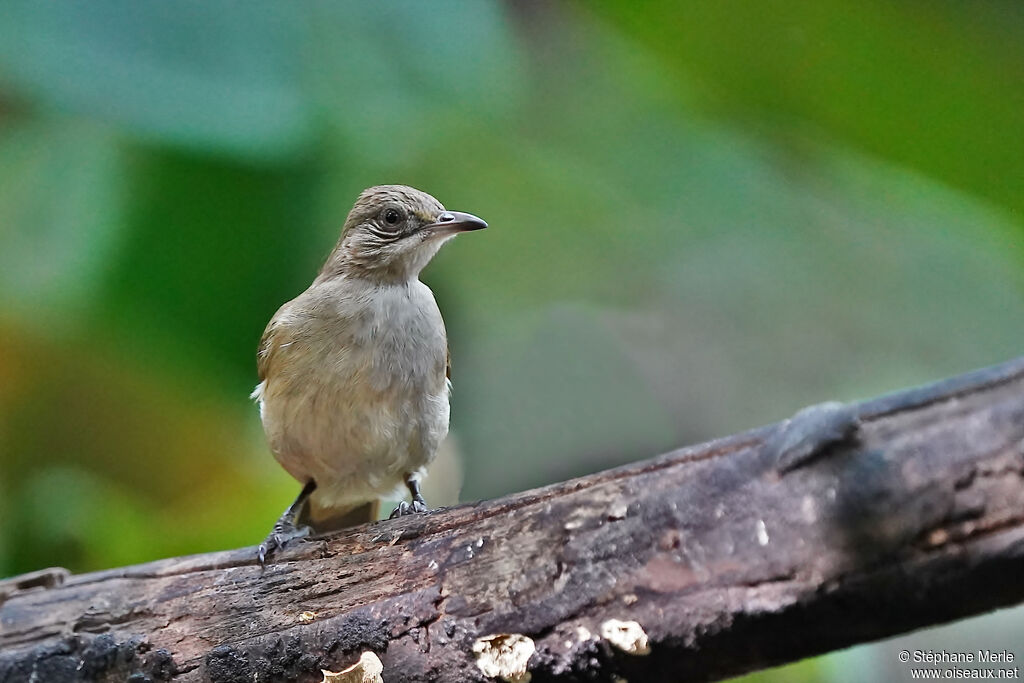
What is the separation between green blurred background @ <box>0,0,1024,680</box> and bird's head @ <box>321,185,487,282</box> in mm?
805

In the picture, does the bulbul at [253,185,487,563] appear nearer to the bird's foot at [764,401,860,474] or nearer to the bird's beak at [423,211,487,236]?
the bird's beak at [423,211,487,236]

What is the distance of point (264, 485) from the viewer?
4555 millimetres

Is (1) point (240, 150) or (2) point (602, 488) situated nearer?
(2) point (602, 488)

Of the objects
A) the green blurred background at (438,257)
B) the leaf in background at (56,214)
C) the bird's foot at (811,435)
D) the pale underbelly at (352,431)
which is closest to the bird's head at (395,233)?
the pale underbelly at (352,431)

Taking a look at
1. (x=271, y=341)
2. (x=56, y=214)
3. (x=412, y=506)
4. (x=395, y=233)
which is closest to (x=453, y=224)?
(x=395, y=233)

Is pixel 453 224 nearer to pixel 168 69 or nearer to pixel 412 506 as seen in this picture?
pixel 412 506

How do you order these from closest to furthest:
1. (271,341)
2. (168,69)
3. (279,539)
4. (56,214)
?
(279,539)
(271,341)
(168,69)
(56,214)

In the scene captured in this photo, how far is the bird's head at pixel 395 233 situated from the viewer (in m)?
3.49

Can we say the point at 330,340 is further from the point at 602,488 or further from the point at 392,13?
the point at 392,13

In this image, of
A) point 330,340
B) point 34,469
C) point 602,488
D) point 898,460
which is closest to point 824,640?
point 898,460

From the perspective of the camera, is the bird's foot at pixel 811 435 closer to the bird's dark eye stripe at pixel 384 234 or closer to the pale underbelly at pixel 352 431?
the pale underbelly at pixel 352 431

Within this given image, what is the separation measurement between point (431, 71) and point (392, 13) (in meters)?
0.34

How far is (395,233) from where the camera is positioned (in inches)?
140

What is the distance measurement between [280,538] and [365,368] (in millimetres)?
653
